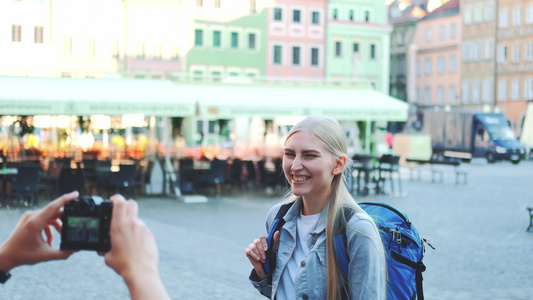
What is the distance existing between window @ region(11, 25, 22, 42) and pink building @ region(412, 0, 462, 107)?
34.5 meters

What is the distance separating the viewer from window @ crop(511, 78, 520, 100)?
63.6m

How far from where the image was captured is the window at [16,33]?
164 feet

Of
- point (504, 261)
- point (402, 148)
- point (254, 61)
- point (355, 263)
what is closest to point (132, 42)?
point (254, 61)

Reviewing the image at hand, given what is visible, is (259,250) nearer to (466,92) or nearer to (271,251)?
(271,251)

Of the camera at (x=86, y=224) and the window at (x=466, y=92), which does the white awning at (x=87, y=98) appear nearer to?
the camera at (x=86, y=224)

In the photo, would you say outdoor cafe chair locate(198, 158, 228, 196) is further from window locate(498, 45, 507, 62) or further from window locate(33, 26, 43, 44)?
window locate(498, 45, 507, 62)

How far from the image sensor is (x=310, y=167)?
9.29ft

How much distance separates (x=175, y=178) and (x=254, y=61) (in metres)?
37.6

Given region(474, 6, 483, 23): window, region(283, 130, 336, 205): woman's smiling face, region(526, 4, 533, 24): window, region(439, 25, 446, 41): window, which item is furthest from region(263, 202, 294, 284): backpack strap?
region(439, 25, 446, 41): window

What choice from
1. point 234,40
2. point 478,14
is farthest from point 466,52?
point 234,40

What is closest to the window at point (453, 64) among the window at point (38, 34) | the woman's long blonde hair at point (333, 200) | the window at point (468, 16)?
the window at point (468, 16)

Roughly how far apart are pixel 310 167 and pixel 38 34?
49.9m

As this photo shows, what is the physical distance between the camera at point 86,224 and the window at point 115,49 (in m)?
51.5

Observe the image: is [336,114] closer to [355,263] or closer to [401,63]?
[355,263]
